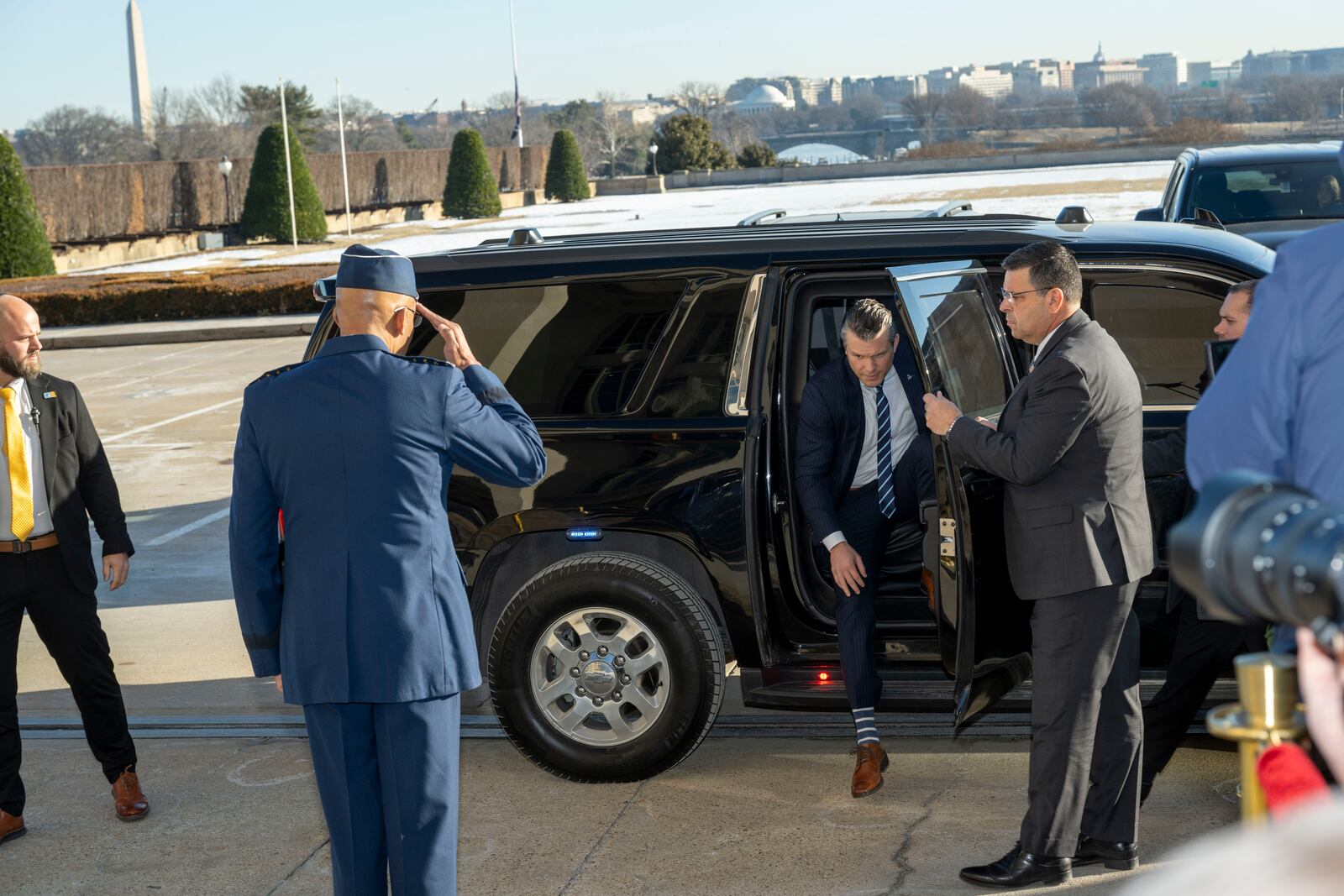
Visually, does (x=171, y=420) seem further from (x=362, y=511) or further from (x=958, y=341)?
(x=362, y=511)

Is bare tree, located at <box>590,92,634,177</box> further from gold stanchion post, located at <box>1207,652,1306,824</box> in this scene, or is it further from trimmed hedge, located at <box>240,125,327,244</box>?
gold stanchion post, located at <box>1207,652,1306,824</box>

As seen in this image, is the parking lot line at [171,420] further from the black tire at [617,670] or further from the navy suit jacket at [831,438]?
the navy suit jacket at [831,438]

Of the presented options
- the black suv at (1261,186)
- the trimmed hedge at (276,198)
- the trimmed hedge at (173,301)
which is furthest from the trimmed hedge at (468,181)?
the black suv at (1261,186)

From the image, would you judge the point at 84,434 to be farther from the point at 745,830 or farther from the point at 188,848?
the point at 745,830

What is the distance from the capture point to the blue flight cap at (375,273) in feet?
12.4

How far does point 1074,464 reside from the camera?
14.3 feet

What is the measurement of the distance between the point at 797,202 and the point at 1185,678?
49.8 meters

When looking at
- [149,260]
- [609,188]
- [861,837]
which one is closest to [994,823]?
[861,837]

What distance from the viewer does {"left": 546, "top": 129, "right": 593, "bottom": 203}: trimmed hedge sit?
73.9m

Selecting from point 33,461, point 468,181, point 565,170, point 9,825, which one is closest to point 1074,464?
point 33,461

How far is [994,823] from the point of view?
5098mm

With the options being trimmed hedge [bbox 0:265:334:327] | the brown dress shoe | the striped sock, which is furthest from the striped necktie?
trimmed hedge [bbox 0:265:334:327]

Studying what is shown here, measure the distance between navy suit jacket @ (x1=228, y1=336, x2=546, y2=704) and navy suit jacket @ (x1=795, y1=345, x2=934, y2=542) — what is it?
179 cm

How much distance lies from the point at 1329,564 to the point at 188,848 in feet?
15.0
